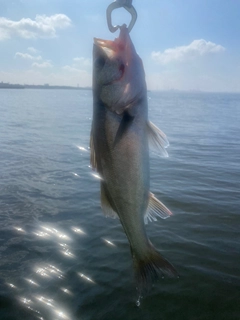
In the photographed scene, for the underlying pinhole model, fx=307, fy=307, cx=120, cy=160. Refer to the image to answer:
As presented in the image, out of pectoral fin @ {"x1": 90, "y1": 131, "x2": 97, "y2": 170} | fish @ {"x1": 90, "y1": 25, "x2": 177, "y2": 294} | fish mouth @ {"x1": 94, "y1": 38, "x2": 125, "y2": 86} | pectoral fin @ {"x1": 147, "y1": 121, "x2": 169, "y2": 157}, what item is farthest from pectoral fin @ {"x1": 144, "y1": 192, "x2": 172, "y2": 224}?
fish mouth @ {"x1": 94, "y1": 38, "x2": 125, "y2": 86}

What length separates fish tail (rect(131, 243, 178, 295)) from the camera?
3363 millimetres

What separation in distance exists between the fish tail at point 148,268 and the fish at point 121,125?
602 mm

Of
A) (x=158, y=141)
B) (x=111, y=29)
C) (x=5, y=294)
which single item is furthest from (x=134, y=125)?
(x=5, y=294)

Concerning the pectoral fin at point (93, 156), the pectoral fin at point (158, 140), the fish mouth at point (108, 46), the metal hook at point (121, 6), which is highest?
the metal hook at point (121, 6)

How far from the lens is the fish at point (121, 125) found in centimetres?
291

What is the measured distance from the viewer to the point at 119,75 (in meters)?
2.94

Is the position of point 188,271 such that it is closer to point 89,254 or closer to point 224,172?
point 89,254

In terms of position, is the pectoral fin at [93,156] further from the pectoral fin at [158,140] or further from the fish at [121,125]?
the pectoral fin at [158,140]

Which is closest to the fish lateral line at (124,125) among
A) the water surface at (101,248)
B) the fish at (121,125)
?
the fish at (121,125)

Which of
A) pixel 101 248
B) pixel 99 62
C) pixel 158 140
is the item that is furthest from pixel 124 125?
pixel 101 248

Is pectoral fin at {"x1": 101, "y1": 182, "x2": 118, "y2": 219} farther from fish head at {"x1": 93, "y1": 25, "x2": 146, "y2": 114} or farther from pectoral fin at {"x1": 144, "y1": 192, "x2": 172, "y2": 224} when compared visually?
fish head at {"x1": 93, "y1": 25, "x2": 146, "y2": 114}

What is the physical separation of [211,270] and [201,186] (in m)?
6.02

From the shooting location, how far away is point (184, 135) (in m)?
27.7

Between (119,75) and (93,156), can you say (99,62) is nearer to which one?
(119,75)
